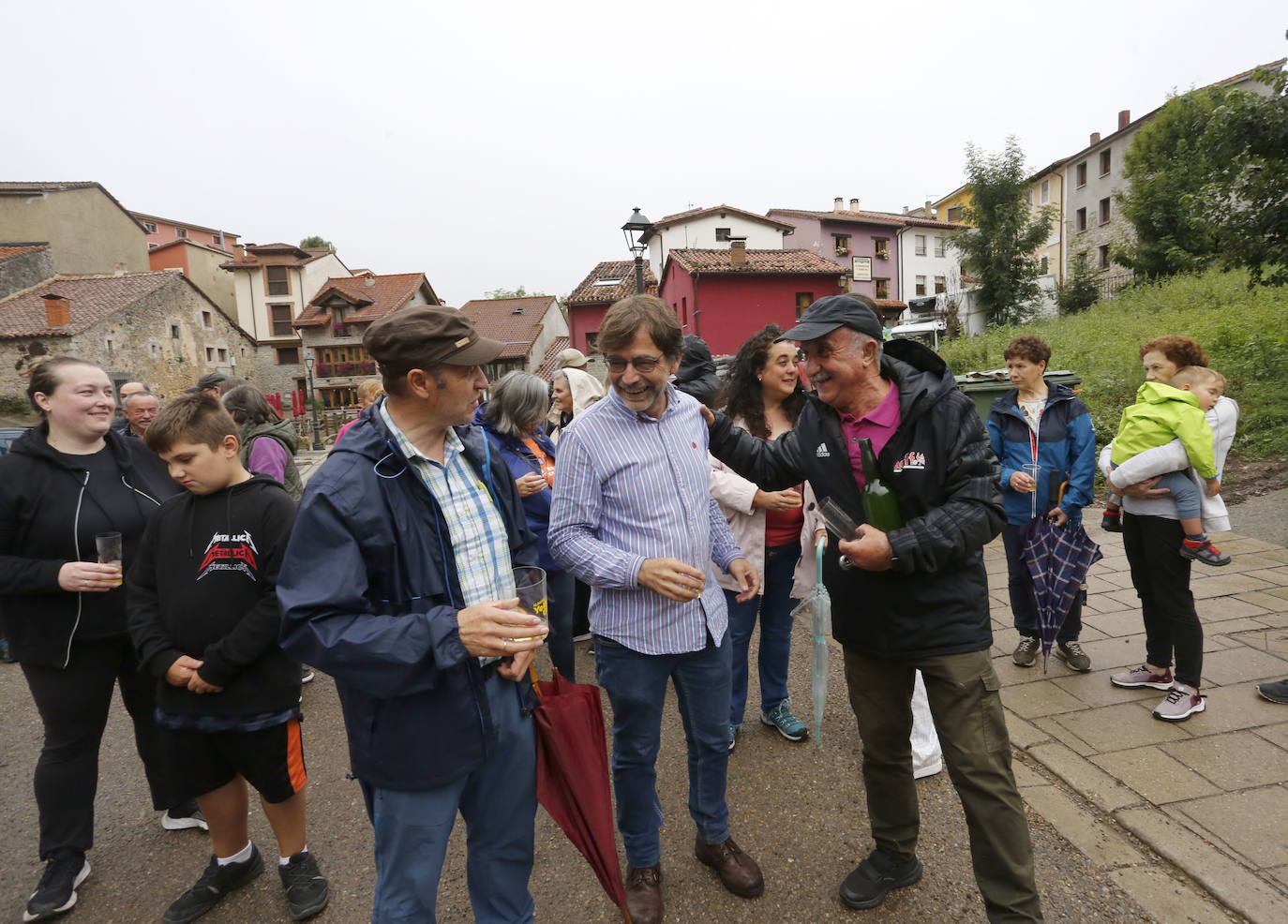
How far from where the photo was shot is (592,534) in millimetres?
2359

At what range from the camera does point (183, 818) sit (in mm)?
3137

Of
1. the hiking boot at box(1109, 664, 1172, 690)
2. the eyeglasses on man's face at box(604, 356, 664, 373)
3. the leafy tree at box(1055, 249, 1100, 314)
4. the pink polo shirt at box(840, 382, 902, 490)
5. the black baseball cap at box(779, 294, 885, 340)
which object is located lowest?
the hiking boot at box(1109, 664, 1172, 690)

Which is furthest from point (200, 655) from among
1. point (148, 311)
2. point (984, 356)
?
point (148, 311)

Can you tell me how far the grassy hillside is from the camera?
32.4ft

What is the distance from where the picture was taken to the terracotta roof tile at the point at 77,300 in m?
27.7

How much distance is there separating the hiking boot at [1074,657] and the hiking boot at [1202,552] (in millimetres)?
977

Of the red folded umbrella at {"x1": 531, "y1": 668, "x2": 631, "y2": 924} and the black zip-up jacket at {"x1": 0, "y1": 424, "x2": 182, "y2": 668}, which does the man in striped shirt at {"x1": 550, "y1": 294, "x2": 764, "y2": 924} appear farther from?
the black zip-up jacket at {"x1": 0, "y1": 424, "x2": 182, "y2": 668}

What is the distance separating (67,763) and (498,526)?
2195 mm

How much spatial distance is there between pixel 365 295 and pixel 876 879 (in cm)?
4661

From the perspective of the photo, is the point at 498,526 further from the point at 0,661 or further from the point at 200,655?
the point at 0,661

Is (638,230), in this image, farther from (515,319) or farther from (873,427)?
(515,319)

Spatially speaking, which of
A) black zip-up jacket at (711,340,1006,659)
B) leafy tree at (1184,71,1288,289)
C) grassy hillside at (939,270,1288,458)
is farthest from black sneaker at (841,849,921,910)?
leafy tree at (1184,71,1288,289)

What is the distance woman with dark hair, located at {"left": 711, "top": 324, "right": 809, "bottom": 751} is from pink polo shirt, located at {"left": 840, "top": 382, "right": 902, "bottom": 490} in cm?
96

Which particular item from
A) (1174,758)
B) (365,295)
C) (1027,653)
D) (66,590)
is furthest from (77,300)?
(1174,758)
